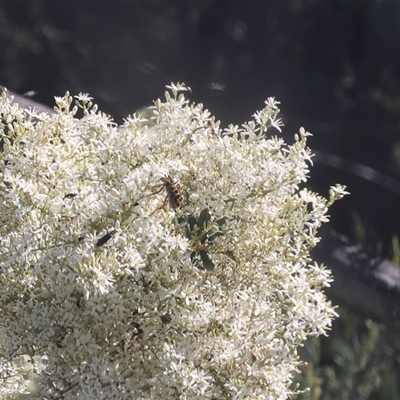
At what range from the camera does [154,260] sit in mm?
734

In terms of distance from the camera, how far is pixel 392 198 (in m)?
3.90

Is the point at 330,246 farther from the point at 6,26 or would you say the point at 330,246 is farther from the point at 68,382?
the point at 6,26

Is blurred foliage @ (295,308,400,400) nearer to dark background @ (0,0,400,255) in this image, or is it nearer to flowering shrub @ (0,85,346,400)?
dark background @ (0,0,400,255)

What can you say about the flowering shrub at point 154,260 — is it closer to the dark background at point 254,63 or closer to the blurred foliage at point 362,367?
the blurred foliage at point 362,367

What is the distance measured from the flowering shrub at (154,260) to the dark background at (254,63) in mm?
2726

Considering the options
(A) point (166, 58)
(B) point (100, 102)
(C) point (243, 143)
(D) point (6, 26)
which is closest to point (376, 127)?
(A) point (166, 58)

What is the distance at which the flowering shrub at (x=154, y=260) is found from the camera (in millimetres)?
738

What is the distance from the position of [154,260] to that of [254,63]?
3312mm

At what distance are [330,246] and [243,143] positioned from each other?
3.04 feet

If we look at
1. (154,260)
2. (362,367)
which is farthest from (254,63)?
(154,260)

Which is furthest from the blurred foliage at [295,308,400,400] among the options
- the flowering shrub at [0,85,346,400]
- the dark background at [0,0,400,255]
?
the flowering shrub at [0,85,346,400]

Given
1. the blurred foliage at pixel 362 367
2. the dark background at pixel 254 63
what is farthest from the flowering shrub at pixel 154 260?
the dark background at pixel 254 63

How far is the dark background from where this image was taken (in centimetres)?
373

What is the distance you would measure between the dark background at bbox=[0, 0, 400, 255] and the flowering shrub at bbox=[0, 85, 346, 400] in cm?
273
